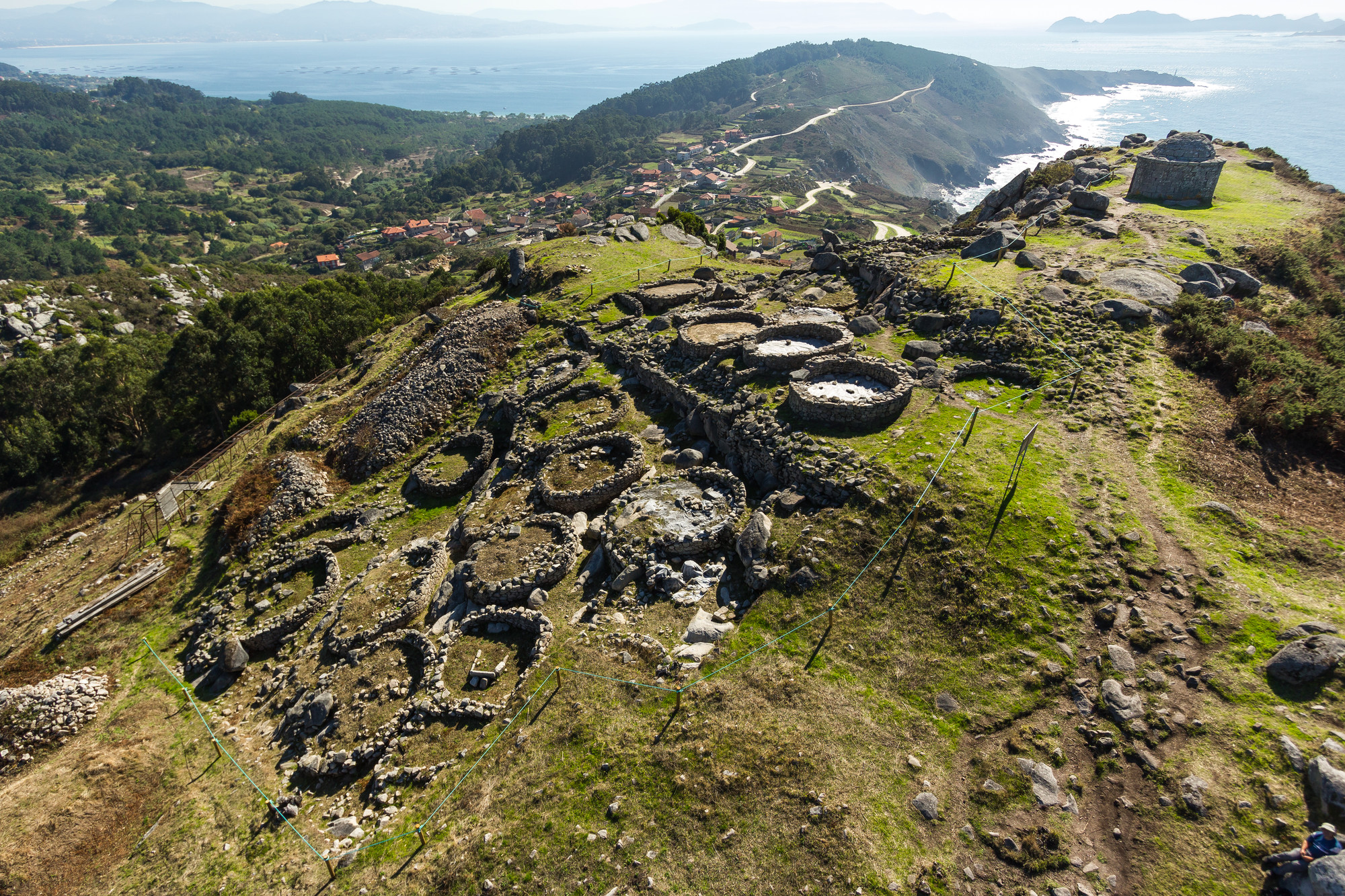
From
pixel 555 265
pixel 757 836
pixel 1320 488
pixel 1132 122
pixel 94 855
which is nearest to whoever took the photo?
pixel 757 836

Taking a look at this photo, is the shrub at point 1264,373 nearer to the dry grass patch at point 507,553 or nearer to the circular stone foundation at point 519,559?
the circular stone foundation at point 519,559

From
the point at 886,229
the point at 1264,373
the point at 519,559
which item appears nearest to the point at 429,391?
the point at 519,559

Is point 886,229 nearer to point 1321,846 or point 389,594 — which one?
point 389,594

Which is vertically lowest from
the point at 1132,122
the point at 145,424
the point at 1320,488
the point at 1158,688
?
the point at 145,424

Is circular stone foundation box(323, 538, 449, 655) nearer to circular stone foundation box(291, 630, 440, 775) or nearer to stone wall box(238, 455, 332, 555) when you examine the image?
circular stone foundation box(291, 630, 440, 775)

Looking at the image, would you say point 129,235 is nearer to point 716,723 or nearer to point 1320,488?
point 716,723

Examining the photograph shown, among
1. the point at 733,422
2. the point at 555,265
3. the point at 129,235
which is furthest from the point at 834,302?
the point at 129,235
